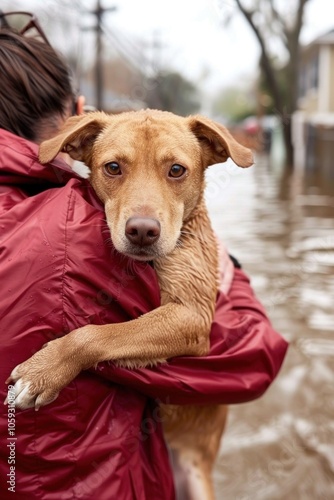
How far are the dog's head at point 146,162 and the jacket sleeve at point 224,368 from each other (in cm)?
42

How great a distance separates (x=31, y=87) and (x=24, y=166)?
49 cm

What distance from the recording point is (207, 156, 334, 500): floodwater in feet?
12.9

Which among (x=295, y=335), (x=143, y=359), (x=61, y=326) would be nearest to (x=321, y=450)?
(x=295, y=335)

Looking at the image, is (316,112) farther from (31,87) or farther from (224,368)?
(224,368)

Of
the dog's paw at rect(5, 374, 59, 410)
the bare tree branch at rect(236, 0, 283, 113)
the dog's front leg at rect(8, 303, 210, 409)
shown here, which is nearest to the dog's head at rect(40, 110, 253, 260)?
the dog's front leg at rect(8, 303, 210, 409)

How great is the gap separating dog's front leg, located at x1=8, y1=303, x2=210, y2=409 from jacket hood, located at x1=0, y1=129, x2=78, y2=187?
1.87 feet

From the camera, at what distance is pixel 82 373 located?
226 cm

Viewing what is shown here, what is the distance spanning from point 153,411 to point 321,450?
208 cm

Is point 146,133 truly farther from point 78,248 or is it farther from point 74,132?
point 78,248

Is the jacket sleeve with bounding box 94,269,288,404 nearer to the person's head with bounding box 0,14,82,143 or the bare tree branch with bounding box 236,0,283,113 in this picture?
the person's head with bounding box 0,14,82,143

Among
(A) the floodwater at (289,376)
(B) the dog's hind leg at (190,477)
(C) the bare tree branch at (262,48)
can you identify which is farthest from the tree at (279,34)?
(B) the dog's hind leg at (190,477)

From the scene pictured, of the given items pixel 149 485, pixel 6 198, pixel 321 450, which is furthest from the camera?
pixel 321 450

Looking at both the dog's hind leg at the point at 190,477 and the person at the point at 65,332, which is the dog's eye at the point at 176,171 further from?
the dog's hind leg at the point at 190,477

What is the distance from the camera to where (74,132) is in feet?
8.18
